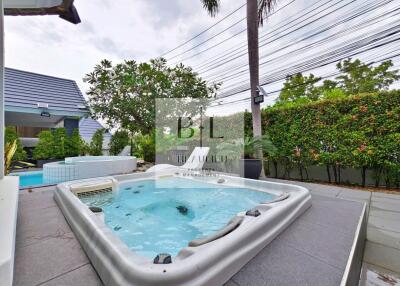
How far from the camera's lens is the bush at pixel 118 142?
1020 cm

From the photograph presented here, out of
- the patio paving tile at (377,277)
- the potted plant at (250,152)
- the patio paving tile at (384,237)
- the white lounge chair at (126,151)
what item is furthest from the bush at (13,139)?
the patio paving tile at (384,237)

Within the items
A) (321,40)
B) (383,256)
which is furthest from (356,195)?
(321,40)

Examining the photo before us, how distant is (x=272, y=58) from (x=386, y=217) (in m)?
7.82

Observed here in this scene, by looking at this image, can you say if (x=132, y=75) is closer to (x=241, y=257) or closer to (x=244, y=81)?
(x=244, y=81)

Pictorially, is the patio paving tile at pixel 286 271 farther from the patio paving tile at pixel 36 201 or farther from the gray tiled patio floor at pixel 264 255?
the patio paving tile at pixel 36 201

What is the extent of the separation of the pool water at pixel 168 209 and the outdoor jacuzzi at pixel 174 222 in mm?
13

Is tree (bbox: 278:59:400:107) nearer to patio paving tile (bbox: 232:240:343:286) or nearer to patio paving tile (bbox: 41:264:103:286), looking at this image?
patio paving tile (bbox: 232:240:343:286)

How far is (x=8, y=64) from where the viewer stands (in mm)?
10414

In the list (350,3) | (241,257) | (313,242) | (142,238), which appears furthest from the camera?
(350,3)

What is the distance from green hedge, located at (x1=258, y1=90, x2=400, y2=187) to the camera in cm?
459

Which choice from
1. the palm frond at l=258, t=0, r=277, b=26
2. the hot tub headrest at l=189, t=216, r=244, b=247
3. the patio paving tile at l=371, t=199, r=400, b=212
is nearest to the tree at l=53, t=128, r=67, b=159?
the palm frond at l=258, t=0, r=277, b=26

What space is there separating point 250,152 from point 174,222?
3175 mm

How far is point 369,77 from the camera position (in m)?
18.1

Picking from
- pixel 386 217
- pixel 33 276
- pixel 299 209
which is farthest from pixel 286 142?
pixel 33 276
